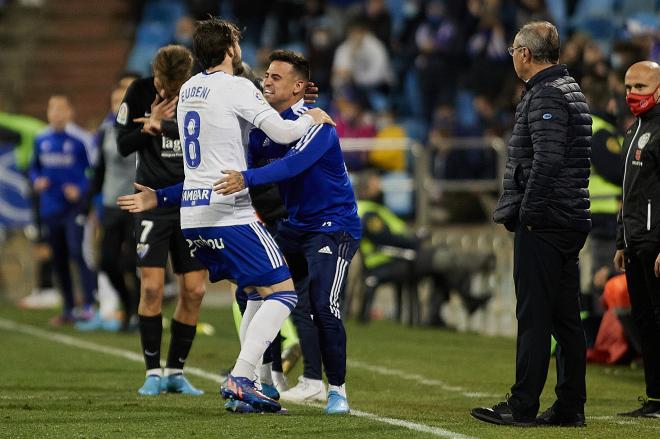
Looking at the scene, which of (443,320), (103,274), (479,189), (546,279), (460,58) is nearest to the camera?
(546,279)

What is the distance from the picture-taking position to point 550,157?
677cm

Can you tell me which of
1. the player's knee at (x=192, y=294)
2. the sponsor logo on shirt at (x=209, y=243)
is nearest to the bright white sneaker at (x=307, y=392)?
the player's knee at (x=192, y=294)

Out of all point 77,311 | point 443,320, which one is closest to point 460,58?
point 443,320

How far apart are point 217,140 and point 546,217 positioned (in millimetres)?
1716

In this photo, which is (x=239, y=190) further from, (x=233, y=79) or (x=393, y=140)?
(x=393, y=140)

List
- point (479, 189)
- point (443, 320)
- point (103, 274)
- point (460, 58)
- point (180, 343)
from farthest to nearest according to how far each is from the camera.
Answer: point (460, 58)
point (479, 189)
point (443, 320)
point (103, 274)
point (180, 343)

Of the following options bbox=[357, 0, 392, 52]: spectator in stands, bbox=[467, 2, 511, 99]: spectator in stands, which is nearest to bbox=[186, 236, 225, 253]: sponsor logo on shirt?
bbox=[467, 2, 511, 99]: spectator in stands

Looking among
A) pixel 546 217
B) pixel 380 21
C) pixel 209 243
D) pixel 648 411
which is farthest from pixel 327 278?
pixel 380 21

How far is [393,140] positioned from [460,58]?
2.34 m

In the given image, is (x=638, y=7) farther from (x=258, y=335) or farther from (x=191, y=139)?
(x=258, y=335)

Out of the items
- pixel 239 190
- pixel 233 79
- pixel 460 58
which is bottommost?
pixel 239 190

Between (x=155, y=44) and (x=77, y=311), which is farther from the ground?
(x=155, y=44)

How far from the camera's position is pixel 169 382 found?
8.52 meters

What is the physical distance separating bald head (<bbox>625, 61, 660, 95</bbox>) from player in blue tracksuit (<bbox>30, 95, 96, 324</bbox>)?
7.80m
